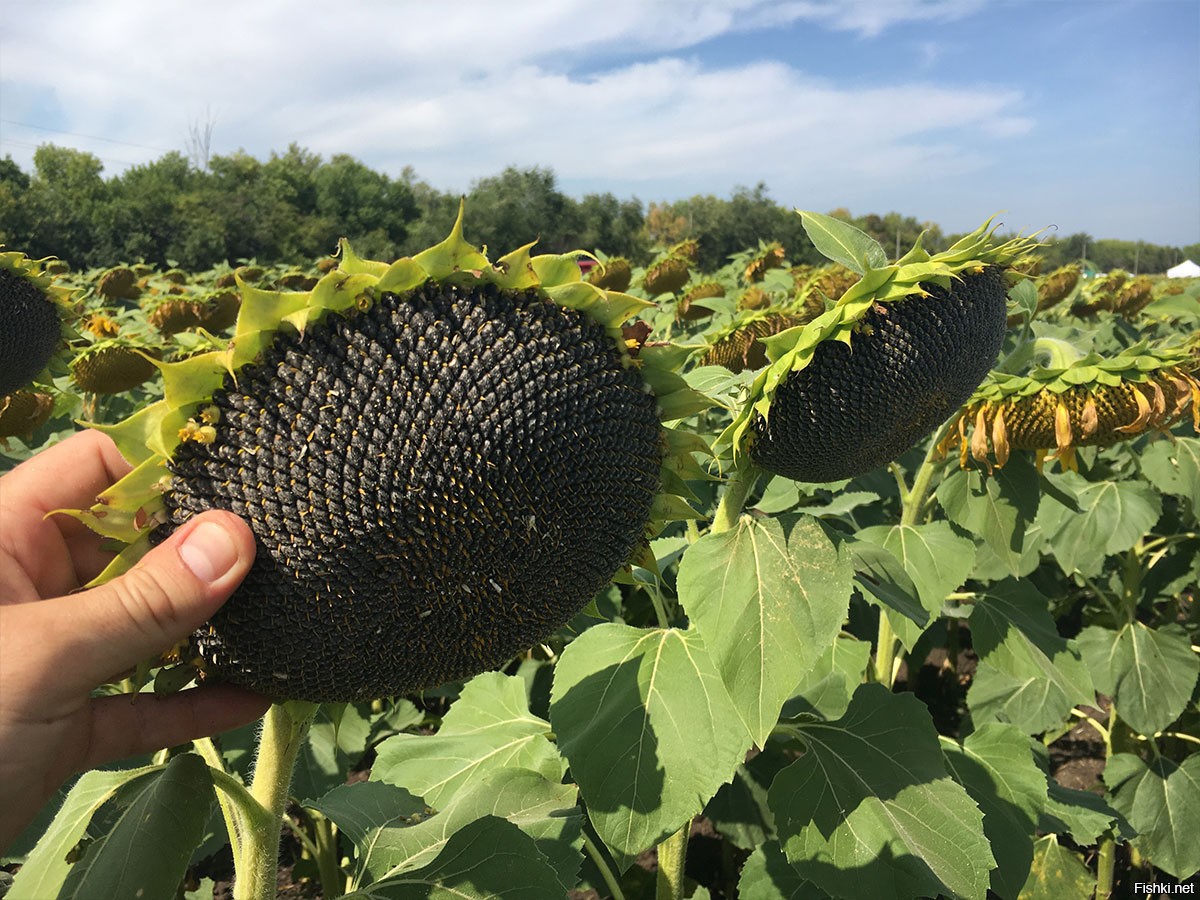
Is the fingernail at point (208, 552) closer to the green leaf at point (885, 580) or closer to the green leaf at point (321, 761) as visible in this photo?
the green leaf at point (885, 580)

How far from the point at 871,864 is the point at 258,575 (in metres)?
1.46

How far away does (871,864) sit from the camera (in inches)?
72.8

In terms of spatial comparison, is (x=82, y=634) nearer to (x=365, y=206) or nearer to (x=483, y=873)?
(x=483, y=873)

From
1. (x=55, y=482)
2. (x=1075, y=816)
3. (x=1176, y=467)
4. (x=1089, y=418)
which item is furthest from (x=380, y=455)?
Answer: (x=1176, y=467)

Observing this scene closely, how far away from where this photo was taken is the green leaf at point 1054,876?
3.30 metres

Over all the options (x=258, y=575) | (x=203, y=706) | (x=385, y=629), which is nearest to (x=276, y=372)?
(x=258, y=575)

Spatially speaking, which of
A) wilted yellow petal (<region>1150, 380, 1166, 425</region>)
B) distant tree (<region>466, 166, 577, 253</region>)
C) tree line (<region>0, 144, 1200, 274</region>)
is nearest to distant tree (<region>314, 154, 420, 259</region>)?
tree line (<region>0, 144, 1200, 274</region>)

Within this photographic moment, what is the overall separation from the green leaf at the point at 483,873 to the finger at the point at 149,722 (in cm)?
42

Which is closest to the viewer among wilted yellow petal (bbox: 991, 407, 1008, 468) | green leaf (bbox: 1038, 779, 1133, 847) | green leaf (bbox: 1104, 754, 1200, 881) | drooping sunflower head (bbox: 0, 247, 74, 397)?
wilted yellow petal (bbox: 991, 407, 1008, 468)

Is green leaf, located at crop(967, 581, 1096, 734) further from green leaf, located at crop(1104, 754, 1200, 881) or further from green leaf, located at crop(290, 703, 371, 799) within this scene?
green leaf, located at crop(290, 703, 371, 799)

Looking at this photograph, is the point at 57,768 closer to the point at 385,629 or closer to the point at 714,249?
the point at 385,629

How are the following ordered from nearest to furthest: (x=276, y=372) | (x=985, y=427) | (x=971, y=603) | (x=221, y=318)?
(x=276, y=372) → (x=985, y=427) → (x=971, y=603) → (x=221, y=318)

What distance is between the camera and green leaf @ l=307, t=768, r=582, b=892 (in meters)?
1.67

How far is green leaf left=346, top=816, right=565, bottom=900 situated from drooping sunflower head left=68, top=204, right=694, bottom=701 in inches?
19.6
